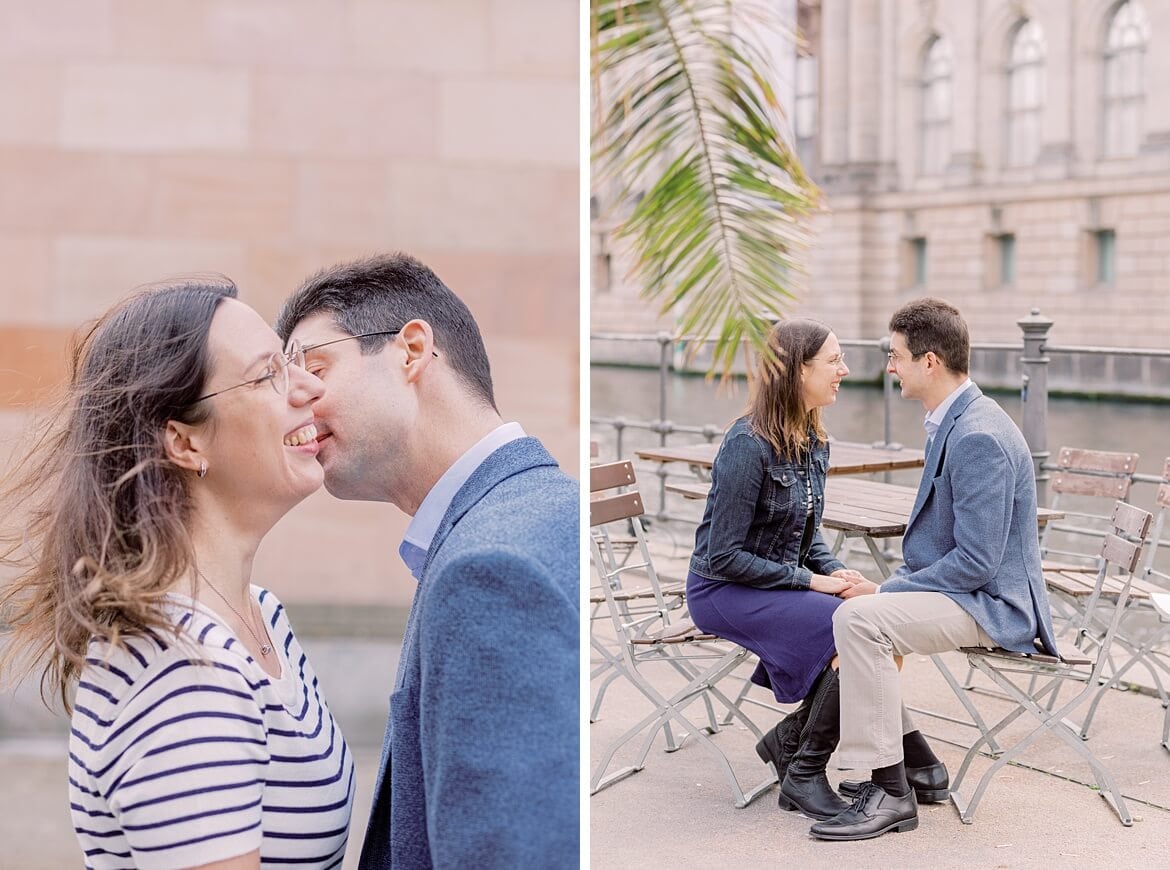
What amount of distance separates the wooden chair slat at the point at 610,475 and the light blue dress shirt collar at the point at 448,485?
2271 mm

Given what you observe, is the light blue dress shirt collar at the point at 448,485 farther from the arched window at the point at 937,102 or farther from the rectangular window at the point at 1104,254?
the arched window at the point at 937,102

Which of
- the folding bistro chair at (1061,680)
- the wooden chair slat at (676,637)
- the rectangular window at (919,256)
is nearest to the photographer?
the folding bistro chair at (1061,680)

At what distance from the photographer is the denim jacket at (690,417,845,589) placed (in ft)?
9.88

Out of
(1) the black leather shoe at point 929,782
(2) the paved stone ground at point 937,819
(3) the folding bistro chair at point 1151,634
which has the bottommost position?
(2) the paved stone ground at point 937,819

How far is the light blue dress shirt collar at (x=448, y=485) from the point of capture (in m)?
1.33

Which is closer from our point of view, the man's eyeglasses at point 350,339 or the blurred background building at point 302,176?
the man's eyeglasses at point 350,339

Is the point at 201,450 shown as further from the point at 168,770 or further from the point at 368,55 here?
the point at 368,55

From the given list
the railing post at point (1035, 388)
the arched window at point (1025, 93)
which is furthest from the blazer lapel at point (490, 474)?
the arched window at point (1025, 93)

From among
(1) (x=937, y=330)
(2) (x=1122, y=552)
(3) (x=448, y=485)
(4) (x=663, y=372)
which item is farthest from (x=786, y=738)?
(4) (x=663, y=372)

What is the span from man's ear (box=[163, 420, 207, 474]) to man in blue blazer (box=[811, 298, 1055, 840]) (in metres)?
1.98

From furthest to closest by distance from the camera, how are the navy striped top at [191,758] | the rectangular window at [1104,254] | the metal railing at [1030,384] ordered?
the rectangular window at [1104,254] < the metal railing at [1030,384] < the navy striped top at [191,758]

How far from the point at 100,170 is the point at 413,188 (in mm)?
897

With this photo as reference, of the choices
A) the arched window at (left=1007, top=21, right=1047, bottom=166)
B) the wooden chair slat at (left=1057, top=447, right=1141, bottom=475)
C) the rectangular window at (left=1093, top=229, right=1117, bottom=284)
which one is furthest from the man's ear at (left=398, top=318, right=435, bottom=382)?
the arched window at (left=1007, top=21, right=1047, bottom=166)

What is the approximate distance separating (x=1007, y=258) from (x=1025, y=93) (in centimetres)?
303
